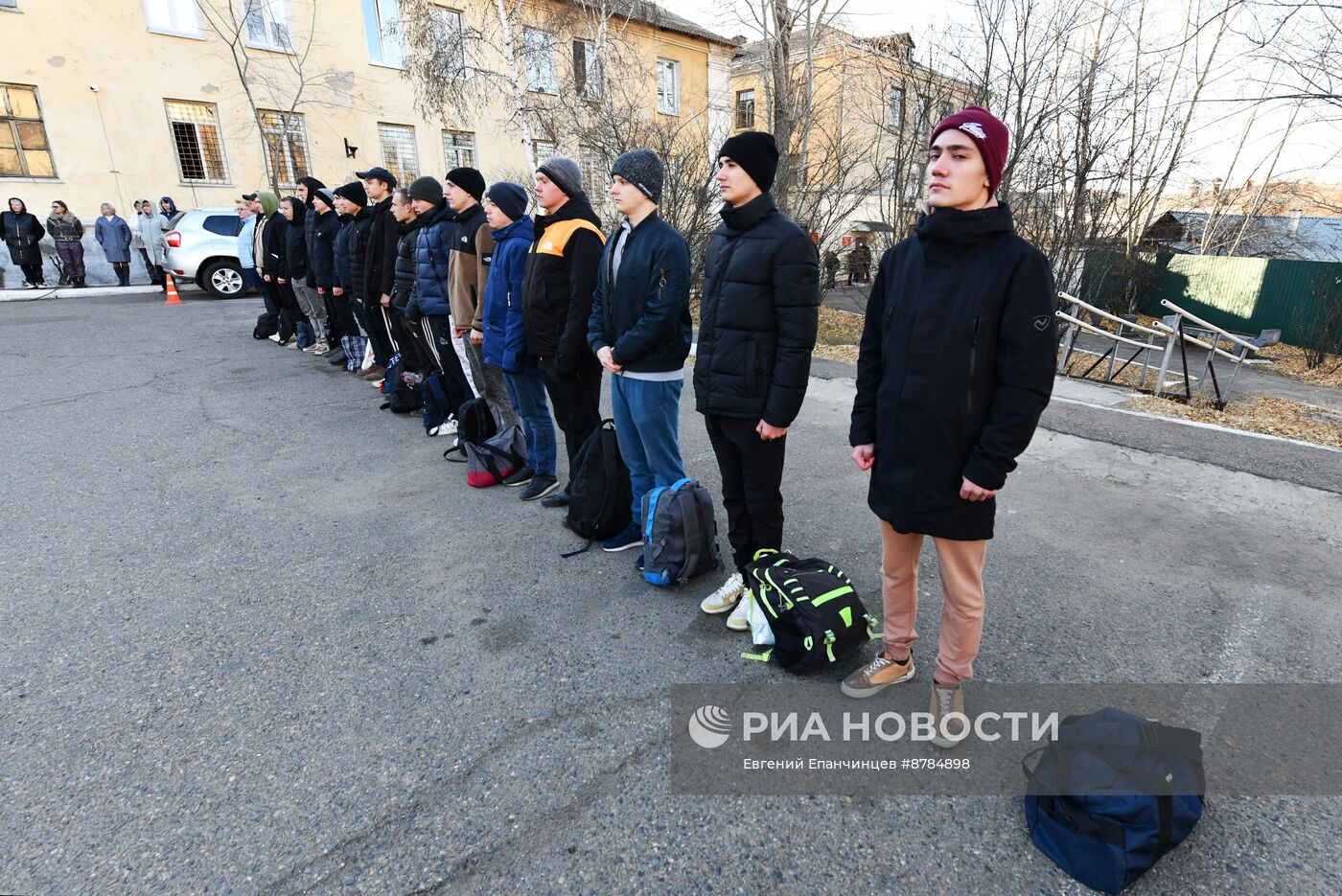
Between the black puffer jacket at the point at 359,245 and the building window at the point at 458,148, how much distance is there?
18396 millimetres

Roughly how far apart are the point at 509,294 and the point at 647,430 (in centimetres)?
141

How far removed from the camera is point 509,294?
13.9 ft

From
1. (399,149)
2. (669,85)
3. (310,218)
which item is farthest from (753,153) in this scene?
(669,85)

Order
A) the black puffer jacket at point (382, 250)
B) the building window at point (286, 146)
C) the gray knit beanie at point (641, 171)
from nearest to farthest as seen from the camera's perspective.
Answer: the gray knit beanie at point (641, 171), the black puffer jacket at point (382, 250), the building window at point (286, 146)

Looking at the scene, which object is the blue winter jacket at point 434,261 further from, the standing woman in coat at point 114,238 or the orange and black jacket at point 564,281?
the standing woman in coat at point 114,238

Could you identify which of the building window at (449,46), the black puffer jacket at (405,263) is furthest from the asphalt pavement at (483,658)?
the building window at (449,46)

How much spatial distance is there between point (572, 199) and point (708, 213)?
30.7 ft

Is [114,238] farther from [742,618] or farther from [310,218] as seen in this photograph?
[742,618]

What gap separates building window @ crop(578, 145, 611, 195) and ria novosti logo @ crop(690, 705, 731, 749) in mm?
13425

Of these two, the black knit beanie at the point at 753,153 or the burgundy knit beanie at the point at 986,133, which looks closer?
the burgundy knit beanie at the point at 986,133

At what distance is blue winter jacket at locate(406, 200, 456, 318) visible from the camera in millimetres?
5211

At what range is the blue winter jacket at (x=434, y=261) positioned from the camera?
5.21 meters

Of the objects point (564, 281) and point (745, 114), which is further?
point (745, 114)

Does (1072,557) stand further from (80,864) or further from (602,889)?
(80,864)
